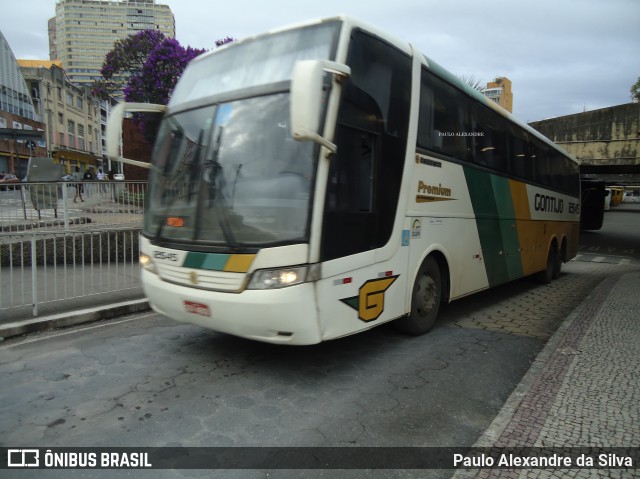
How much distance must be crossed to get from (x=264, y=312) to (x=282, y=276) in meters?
0.33

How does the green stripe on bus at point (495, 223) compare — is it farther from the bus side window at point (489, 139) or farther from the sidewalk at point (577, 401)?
the sidewalk at point (577, 401)

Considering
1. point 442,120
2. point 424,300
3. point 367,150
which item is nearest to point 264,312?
point 367,150

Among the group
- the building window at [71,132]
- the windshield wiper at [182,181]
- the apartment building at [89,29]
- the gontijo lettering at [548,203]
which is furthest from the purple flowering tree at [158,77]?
the apartment building at [89,29]

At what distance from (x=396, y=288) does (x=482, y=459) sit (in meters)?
2.06

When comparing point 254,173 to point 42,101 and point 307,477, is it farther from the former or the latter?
point 42,101

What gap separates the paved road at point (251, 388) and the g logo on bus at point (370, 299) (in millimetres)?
571

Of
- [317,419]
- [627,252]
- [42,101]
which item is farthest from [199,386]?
[42,101]

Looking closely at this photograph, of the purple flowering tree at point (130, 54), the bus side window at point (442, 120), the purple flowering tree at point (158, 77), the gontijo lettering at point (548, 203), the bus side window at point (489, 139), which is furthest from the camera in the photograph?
the purple flowering tree at point (130, 54)

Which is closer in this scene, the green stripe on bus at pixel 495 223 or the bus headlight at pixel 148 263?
the bus headlight at pixel 148 263

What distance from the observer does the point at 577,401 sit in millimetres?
3354

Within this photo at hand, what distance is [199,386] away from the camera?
12.2 feet

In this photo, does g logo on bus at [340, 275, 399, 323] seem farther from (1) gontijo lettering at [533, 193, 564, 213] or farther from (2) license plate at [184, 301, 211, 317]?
(1) gontijo lettering at [533, 193, 564, 213]

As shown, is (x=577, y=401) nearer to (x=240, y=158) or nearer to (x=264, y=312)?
(x=264, y=312)

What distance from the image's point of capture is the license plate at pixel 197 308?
12.3 ft
